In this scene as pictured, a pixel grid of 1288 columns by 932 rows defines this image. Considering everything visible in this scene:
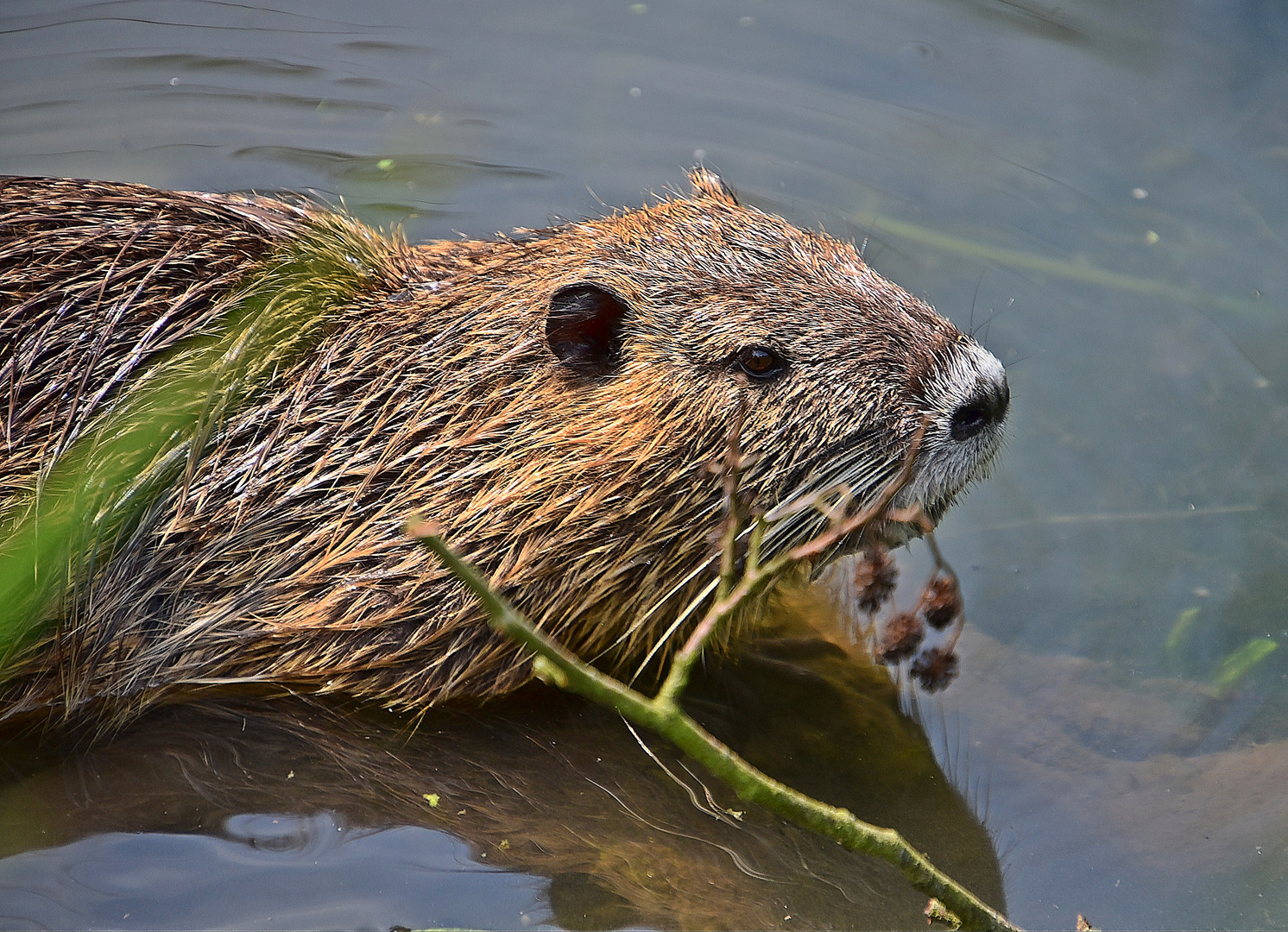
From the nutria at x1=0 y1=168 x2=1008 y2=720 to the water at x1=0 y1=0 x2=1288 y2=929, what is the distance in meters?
0.35

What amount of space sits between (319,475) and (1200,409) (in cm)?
310

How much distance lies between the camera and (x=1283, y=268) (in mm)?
4547

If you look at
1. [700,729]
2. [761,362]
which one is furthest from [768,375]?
[700,729]

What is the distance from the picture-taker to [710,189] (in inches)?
133

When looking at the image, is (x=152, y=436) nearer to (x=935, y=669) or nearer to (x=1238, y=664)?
A: (x=935, y=669)

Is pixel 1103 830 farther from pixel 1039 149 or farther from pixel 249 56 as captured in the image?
pixel 249 56

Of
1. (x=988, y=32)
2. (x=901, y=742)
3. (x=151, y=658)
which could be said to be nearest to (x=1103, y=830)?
(x=901, y=742)

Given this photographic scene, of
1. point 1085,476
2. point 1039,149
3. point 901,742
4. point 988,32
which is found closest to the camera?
point 901,742

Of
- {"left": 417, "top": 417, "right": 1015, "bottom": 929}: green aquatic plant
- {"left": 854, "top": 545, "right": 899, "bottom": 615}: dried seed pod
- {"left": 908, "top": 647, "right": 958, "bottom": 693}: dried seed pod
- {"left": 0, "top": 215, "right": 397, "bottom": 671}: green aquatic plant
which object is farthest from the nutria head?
{"left": 417, "top": 417, "right": 1015, "bottom": 929}: green aquatic plant

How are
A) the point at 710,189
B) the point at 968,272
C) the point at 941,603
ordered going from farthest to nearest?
the point at 968,272, the point at 710,189, the point at 941,603

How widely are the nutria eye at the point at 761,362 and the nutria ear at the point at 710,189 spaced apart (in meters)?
0.66

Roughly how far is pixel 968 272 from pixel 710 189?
5.57ft

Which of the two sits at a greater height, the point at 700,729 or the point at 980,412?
the point at 980,412

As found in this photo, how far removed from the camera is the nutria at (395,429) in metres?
2.81
